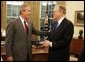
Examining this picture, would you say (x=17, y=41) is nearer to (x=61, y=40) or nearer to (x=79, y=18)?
(x=61, y=40)

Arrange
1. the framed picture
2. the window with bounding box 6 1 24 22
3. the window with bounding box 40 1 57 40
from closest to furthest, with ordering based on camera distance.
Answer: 1. the framed picture
2. the window with bounding box 6 1 24 22
3. the window with bounding box 40 1 57 40

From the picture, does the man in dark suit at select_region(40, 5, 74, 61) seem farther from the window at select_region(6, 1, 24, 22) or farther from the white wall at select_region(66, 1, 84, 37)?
the window at select_region(6, 1, 24, 22)

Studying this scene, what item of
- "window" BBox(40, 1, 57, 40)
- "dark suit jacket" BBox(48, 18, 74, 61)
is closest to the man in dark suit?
"dark suit jacket" BBox(48, 18, 74, 61)

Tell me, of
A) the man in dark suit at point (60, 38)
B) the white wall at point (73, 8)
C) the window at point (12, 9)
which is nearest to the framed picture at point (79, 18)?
the white wall at point (73, 8)

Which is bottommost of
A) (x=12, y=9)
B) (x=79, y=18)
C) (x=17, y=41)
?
(x=17, y=41)

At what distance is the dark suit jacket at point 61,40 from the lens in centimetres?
321

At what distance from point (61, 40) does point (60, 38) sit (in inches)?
1.5

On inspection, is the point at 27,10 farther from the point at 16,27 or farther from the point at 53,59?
the point at 53,59

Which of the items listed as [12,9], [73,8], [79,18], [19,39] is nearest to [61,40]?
Answer: [19,39]

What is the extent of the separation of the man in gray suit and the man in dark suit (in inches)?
12.1

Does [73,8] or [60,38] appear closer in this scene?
[60,38]

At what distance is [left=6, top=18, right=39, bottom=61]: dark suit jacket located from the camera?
3250 millimetres

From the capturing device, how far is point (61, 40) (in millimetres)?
3227

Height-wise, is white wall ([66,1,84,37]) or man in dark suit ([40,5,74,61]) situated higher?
white wall ([66,1,84,37])
